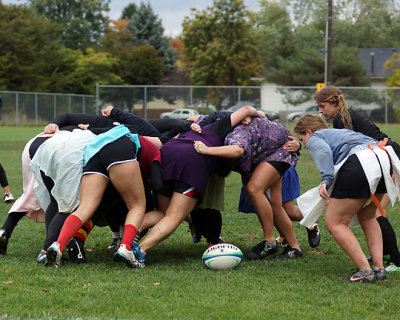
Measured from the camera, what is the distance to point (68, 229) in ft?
18.0

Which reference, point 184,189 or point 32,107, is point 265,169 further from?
point 32,107

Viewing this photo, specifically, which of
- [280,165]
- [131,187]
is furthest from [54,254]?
[280,165]

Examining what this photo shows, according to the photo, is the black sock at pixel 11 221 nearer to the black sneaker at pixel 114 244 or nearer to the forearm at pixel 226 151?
the black sneaker at pixel 114 244

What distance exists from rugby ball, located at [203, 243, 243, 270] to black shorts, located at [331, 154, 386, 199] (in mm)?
1159

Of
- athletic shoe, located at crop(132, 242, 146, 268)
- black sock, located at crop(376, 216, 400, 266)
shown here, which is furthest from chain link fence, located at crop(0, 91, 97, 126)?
black sock, located at crop(376, 216, 400, 266)

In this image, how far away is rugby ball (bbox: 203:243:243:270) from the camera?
18.9 feet

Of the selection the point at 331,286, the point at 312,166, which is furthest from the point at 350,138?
the point at 312,166

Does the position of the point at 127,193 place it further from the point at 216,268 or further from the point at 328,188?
the point at 328,188

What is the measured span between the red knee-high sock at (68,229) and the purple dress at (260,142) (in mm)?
1651

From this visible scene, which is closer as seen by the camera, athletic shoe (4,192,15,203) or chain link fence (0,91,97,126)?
athletic shoe (4,192,15,203)

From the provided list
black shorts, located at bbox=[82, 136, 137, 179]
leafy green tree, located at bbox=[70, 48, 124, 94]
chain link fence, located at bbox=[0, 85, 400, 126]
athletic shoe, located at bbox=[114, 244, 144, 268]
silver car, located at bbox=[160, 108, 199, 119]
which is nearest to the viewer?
athletic shoe, located at bbox=[114, 244, 144, 268]

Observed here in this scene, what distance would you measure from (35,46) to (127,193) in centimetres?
4745

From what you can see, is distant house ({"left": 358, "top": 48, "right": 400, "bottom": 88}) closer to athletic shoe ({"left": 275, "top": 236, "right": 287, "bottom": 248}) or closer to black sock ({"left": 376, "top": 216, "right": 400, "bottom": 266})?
athletic shoe ({"left": 275, "top": 236, "right": 287, "bottom": 248})

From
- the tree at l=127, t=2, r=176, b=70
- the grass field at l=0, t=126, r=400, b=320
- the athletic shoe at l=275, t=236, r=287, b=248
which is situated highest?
the tree at l=127, t=2, r=176, b=70
